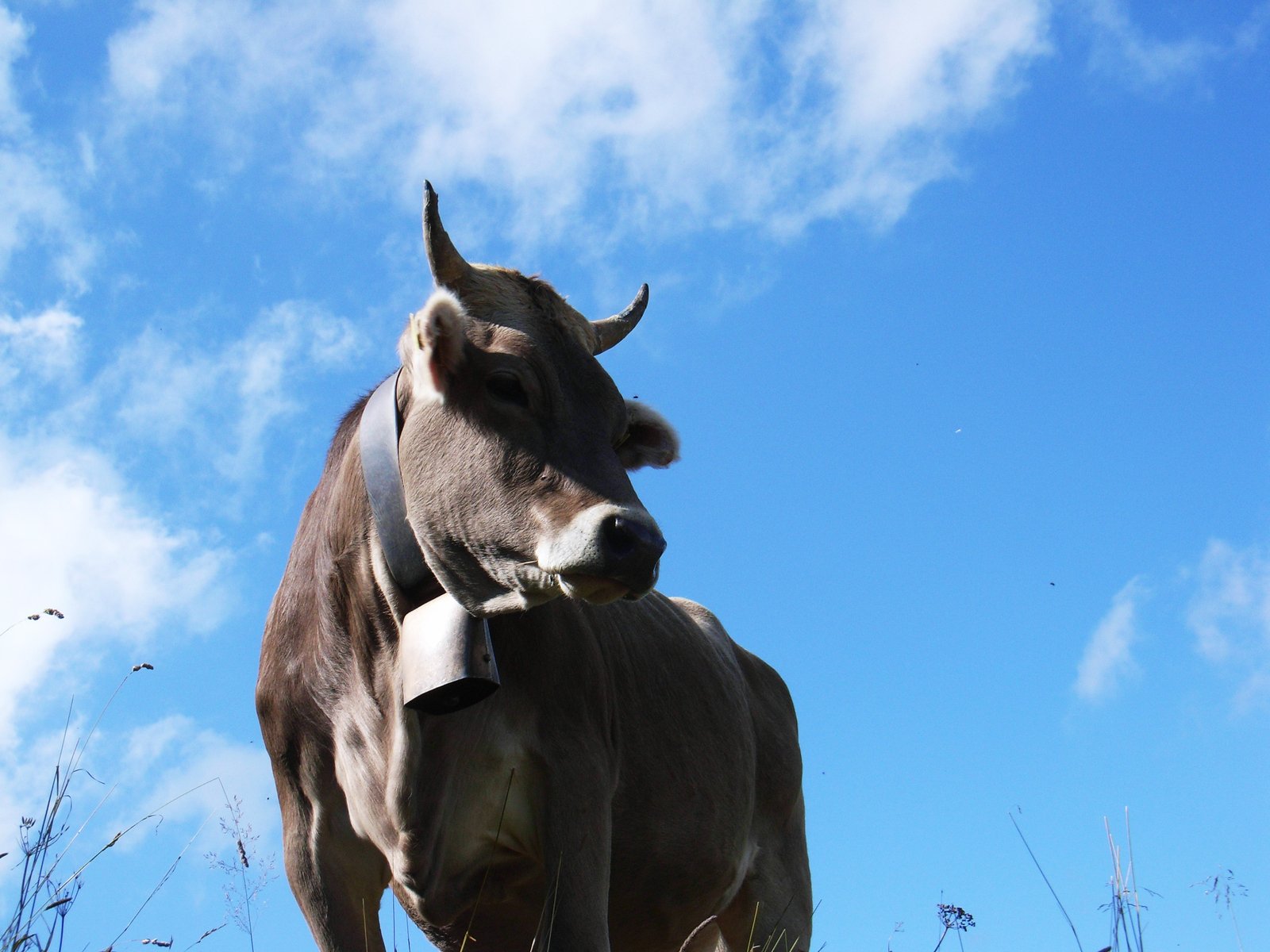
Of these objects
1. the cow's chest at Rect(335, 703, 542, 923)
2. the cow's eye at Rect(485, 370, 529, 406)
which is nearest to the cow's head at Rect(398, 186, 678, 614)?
the cow's eye at Rect(485, 370, 529, 406)

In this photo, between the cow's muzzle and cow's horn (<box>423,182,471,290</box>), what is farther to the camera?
cow's horn (<box>423,182,471,290</box>)

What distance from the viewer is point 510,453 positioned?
3990mm

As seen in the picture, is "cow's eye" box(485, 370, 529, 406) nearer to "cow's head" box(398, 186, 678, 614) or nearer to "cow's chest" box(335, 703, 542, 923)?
"cow's head" box(398, 186, 678, 614)

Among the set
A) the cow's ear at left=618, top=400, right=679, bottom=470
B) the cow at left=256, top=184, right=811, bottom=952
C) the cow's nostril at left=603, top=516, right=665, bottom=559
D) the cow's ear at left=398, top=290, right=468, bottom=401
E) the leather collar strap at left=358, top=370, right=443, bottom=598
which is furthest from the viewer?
the cow's ear at left=618, top=400, right=679, bottom=470

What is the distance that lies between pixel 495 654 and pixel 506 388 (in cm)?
89

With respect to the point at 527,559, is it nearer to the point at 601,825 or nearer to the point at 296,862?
the point at 601,825

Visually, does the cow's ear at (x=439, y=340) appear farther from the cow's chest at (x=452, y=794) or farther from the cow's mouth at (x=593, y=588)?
the cow's chest at (x=452, y=794)

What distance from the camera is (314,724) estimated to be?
433 cm

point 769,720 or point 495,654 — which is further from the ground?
point 769,720

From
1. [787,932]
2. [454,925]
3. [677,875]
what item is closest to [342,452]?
[454,925]

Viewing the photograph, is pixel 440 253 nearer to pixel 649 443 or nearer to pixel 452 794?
pixel 649 443

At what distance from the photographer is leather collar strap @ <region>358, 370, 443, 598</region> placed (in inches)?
166

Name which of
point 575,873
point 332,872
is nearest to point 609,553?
point 575,873

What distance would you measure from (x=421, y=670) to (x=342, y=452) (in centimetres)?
120
